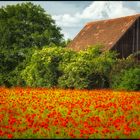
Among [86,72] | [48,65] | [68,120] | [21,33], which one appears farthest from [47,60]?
[68,120]

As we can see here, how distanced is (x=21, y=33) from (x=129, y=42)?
12.2 meters

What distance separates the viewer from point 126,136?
38.2 feet

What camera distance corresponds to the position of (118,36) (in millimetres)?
40719

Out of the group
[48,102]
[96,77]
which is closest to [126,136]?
[48,102]

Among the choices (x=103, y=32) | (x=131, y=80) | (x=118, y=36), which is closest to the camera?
(x=131, y=80)

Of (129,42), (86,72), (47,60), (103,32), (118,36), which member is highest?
(103,32)

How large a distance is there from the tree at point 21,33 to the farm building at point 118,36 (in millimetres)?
3578

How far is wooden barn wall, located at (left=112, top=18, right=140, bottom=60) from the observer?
40625mm

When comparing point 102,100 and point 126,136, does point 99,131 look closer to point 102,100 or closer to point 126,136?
point 126,136

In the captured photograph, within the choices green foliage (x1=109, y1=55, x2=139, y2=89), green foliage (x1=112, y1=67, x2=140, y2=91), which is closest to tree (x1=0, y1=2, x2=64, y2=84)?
green foliage (x1=109, y1=55, x2=139, y2=89)

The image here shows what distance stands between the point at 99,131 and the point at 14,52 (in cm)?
3407

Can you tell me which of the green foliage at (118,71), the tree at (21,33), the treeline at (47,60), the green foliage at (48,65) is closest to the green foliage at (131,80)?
the treeline at (47,60)

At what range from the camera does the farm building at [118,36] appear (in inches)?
1598

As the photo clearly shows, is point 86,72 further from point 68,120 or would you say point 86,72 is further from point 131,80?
point 68,120
